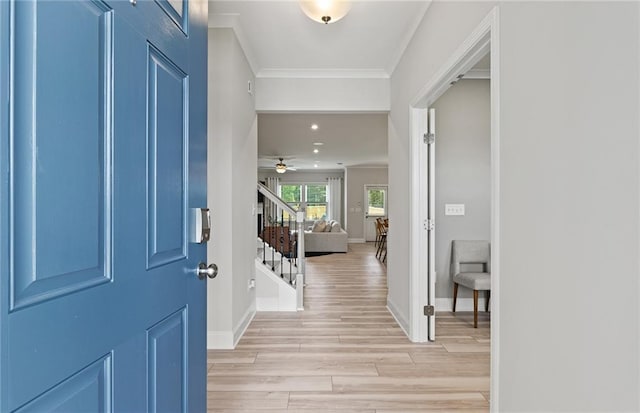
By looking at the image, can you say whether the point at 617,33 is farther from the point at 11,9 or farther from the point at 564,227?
the point at 11,9

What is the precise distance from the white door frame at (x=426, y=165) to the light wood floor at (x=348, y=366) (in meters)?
0.41

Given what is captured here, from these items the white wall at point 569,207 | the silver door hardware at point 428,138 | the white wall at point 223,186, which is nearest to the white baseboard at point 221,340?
the white wall at point 223,186

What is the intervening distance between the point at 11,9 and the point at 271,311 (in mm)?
3745

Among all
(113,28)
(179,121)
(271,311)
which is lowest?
(271,311)

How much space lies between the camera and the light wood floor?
6.87 feet

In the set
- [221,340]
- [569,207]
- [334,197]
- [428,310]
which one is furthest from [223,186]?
[334,197]

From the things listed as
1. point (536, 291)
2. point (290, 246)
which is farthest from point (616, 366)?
point (290, 246)

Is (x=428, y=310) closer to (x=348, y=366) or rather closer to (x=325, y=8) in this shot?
(x=348, y=366)

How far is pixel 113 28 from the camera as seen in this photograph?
814 millimetres

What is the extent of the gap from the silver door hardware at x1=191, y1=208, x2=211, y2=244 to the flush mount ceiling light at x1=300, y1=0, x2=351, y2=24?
5.85 ft

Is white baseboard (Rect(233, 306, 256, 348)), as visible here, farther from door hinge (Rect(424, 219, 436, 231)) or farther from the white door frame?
door hinge (Rect(424, 219, 436, 231))

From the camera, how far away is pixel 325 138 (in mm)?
7395

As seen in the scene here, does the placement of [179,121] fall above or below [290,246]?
above

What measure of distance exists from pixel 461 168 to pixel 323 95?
1.82m
